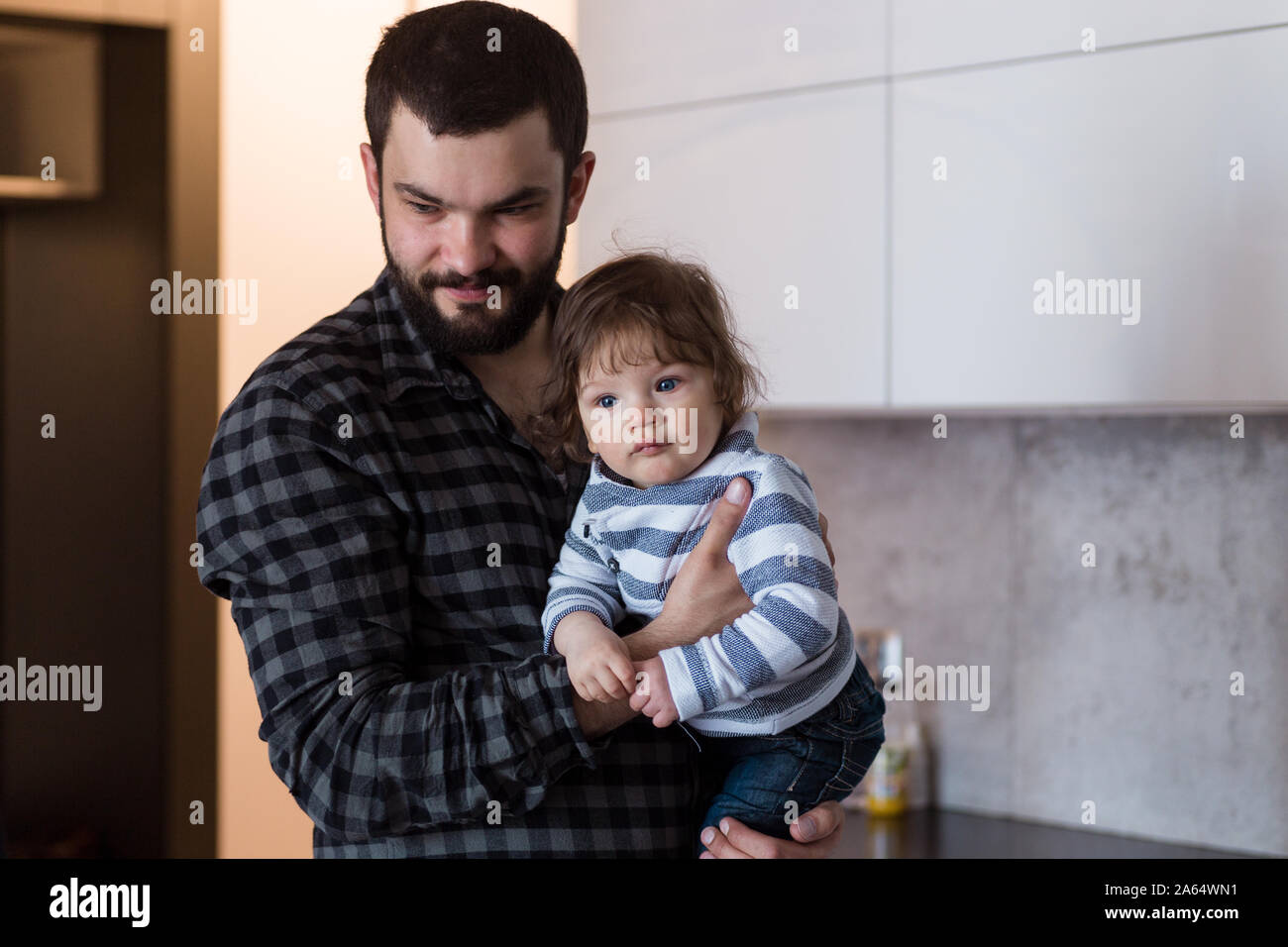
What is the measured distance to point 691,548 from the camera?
1021 mm

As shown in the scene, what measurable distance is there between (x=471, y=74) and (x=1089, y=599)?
1362 mm

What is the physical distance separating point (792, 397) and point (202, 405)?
0.89 meters

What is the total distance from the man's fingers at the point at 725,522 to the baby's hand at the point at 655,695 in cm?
9

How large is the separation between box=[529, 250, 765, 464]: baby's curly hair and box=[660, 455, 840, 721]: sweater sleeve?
0.12m

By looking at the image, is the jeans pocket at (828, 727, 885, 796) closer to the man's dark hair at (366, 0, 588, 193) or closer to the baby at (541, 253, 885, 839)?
the baby at (541, 253, 885, 839)

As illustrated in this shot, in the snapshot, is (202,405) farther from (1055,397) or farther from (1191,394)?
(1191,394)

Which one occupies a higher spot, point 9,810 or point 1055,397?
point 1055,397

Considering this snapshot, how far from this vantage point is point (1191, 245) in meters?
1.56

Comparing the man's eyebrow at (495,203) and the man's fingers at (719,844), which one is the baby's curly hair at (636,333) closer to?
the man's eyebrow at (495,203)

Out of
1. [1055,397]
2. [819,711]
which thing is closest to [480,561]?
[819,711]

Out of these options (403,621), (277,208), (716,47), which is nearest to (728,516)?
(403,621)

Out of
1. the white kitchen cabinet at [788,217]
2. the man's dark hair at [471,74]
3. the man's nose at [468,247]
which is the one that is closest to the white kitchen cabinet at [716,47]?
the white kitchen cabinet at [788,217]

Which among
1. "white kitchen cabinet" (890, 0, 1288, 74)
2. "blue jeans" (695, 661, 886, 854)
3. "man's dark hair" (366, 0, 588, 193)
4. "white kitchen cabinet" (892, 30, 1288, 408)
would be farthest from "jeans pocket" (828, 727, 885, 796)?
"white kitchen cabinet" (890, 0, 1288, 74)

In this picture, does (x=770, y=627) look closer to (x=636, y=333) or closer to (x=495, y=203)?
(x=636, y=333)
